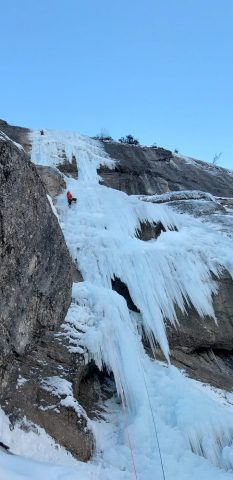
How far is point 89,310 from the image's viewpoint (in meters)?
8.11

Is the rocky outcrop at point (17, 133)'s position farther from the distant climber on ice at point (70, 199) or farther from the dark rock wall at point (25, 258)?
the dark rock wall at point (25, 258)

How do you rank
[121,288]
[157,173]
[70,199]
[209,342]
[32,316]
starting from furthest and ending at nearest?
[157,173] → [70,199] → [121,288] → [209,342] → [32,316]

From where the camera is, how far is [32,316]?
6.65 metres

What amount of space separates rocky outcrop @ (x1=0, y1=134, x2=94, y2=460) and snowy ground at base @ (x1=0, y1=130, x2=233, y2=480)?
420mm

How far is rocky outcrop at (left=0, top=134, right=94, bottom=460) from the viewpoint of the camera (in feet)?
19.4

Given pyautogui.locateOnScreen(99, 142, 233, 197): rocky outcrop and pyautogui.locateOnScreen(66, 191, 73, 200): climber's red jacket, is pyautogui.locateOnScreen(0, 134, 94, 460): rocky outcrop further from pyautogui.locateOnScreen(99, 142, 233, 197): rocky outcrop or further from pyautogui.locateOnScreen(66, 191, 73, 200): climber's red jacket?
pyautogui.locateOnScreen(99, 142, 233, 197): rocky outcrop

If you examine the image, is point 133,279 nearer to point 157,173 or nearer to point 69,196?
point 69,196

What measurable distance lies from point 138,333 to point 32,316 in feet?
9.30

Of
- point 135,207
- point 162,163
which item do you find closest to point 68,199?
point 135,207

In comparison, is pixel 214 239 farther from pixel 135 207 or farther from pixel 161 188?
pixel 161 188

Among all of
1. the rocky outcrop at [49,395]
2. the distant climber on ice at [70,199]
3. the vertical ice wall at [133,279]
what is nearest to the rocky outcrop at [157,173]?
the vertical ice wall at [133,279]

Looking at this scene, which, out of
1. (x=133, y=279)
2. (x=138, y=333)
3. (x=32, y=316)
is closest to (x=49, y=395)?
(x=32, y=316)

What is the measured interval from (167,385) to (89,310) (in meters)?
1.82

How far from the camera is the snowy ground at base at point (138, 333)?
Answer: 250 inches
